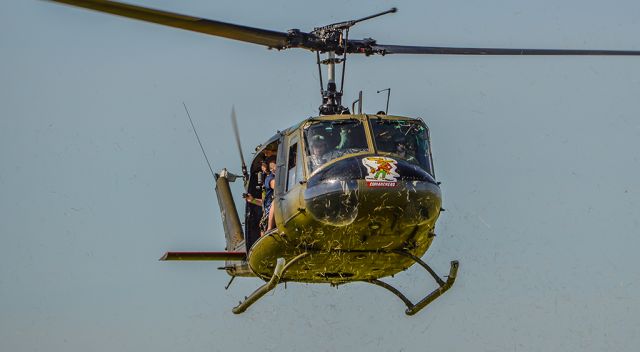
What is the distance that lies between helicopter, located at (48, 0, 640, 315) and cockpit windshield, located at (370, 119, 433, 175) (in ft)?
0.06

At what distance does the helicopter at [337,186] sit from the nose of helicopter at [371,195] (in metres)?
0.01

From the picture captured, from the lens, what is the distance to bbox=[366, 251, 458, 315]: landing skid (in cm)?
1737

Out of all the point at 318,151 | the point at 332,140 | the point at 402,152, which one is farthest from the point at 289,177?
the point at 402,152

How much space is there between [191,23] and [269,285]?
4.00m

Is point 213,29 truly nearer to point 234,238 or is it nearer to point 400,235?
point 400,235

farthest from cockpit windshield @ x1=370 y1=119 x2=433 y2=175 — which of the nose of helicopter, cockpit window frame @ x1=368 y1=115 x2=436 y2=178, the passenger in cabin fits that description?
the passenger in cabin

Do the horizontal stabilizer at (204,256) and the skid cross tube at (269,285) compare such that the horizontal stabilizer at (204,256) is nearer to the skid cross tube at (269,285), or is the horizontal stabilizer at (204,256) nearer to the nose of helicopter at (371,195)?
the skid cross tube at (269,285)

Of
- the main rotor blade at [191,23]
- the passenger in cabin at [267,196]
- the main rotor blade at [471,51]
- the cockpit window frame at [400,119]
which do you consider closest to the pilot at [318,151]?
the cockpit window frame at [400,119]

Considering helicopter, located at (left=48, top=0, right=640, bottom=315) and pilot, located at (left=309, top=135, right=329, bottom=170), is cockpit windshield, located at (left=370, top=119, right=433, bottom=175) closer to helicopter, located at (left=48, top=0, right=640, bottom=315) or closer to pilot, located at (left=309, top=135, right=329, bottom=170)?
helicopter, located at (left=48, top=0, right=640, bottom=315)

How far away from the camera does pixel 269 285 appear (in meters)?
18.0

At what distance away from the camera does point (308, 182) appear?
16.2m

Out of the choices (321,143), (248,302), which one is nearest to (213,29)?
(321,143)

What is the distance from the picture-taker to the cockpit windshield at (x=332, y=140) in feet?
53.9

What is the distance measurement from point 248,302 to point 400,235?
3.69m
